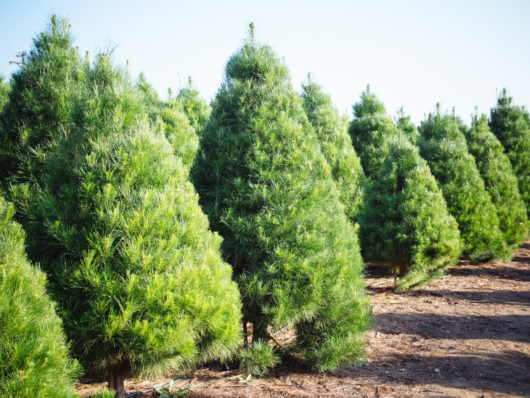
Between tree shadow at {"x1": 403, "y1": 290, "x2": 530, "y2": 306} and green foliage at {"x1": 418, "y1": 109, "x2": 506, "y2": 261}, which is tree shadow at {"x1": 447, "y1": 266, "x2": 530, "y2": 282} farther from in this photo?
tree shadow at {"x1": 403, "y1": 290, "x2": 530, "y2": 306}

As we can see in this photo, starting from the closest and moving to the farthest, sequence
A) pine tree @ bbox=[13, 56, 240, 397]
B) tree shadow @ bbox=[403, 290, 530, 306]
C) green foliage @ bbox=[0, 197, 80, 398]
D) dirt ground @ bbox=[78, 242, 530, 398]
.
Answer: green foliage @ bbox=[0, 197, 80, 398] → pine tree @ bbox=[13, 56, 240, 397] → dirt ground @ bbox=[78, 242, 530, 398] → tree shadow @ bbox=[403, 290, 530, 306]

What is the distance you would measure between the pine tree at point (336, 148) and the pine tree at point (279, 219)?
406 cm

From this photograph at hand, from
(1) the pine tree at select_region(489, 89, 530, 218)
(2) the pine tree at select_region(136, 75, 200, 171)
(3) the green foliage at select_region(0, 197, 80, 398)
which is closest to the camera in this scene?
(3) the green foliage at select_region(0, 197, 80, 398)

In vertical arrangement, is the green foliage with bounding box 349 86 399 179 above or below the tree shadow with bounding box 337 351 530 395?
above

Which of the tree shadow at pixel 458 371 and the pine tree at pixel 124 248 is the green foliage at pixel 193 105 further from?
the tree shadow at pixel 458 371

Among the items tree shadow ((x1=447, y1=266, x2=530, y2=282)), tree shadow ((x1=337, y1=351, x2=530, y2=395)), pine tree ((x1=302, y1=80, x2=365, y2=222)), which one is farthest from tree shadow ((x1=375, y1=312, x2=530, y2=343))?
tree shadow ((x1=447, y1=266, x2=530, y2=282))

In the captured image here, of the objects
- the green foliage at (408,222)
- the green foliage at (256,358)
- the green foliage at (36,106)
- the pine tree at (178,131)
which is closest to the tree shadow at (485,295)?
the green foliage at (408,222)

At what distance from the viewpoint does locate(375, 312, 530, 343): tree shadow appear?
6.36 m

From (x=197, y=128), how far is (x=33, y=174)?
594cm

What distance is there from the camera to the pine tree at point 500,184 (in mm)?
12016

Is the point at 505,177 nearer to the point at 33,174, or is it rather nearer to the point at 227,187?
the point at 227,187

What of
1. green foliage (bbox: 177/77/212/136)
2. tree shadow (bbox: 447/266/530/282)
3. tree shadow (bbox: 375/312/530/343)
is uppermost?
green foliage (bbox: 177/77/212/136)

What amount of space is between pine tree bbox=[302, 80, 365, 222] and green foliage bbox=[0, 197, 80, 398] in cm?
725

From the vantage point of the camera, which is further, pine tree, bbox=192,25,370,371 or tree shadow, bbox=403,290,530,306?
tree shadow, bbox=403,290,530,306
